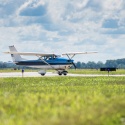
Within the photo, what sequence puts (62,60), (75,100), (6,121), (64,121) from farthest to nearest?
(62,60)
(75,100)
(6,121)
(64,121)

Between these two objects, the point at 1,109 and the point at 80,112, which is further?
the point at 1,109

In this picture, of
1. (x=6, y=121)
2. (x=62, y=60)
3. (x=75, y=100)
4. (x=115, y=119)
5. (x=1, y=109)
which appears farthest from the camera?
(x=62, y=60)

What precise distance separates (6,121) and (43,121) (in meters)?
1.41

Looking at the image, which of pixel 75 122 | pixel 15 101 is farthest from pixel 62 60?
pixel 75 122

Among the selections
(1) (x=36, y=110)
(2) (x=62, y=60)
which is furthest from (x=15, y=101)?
(2) (x=62, y=60)

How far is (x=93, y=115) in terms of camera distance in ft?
35.7

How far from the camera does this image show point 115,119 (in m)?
11.8

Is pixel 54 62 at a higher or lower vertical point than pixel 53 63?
higher

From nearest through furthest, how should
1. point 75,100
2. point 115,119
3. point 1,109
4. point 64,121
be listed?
point 64,121, point 115,119, point 1,109, point 75,100

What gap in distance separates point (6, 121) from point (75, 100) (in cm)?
397

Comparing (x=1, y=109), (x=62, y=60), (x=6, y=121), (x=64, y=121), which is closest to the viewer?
(x=64, y=121)

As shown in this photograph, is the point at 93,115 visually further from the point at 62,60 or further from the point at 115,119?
the point at 62,60

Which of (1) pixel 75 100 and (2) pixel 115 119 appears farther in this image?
(1) pixel 75 100

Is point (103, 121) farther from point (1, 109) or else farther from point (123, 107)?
point (1, 109)
